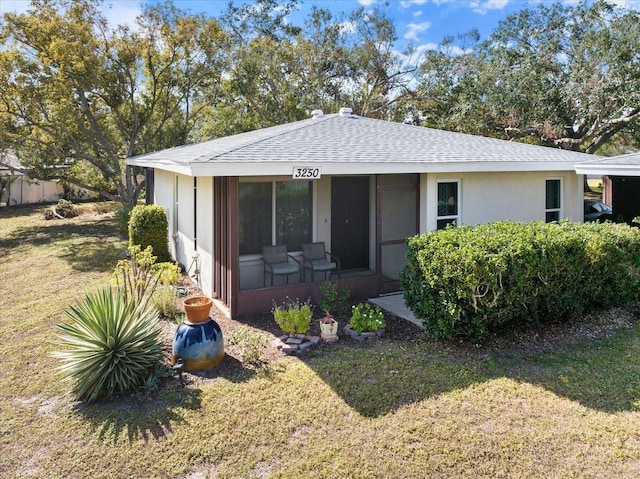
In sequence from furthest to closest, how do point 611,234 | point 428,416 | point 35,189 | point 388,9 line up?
1. point 35,189
2. point 388,9
3. point 611,234
4. point 428,416

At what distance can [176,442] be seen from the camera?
4395 mm

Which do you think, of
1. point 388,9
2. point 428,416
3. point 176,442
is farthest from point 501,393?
point 388,9

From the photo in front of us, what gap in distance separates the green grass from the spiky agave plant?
22cm

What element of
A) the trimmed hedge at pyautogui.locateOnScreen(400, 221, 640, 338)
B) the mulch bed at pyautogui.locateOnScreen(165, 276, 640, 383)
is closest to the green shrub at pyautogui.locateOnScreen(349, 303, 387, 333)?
the mulch bed at pyautogui.locateOnScreen(165, 276, 640, 383)

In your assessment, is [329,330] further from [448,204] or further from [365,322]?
[448,204]

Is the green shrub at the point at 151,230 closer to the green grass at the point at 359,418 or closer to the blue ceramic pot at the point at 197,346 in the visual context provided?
the green grass at the point at 359,418

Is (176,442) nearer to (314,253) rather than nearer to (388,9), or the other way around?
(314,253)

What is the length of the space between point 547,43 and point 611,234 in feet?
58.7

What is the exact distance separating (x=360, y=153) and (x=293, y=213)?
6.22 ft

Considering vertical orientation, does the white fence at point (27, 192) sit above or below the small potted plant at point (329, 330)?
above

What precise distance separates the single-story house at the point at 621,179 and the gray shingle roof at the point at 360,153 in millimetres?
446

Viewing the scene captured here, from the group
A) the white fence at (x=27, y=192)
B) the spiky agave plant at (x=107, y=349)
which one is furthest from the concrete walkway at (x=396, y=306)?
the white fence at (x=27, y=192)

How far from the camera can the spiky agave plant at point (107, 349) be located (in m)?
5.22

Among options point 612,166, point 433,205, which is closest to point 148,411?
point 433,205
